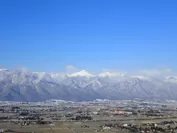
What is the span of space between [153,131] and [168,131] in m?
2.65

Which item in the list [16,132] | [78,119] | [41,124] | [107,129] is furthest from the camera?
[78,119]

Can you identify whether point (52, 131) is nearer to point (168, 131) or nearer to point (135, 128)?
point (135, 128)

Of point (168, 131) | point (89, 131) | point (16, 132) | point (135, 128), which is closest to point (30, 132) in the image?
point (16, 132)

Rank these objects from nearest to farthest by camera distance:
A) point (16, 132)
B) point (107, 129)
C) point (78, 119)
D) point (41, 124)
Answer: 1. point (16, 132)
2. point (107, 129)
3. point (41, 124)
4. point (78, 119)

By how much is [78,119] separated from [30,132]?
25497 mm

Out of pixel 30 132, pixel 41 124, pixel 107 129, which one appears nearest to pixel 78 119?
pixel 41 124

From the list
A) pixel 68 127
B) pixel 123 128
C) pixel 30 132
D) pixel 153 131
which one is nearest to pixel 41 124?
pixel 68 127

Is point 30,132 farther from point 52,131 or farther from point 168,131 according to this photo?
point 168,131

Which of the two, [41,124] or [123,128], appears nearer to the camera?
[123,128]

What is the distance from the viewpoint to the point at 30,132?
5809 centimetres

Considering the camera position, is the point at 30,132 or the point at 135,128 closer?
the point at 30,132

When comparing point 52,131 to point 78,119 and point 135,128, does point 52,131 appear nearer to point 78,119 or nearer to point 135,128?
point 135,128

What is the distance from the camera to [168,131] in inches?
2368

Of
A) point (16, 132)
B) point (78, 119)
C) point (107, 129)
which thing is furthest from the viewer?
point (78, 119)
